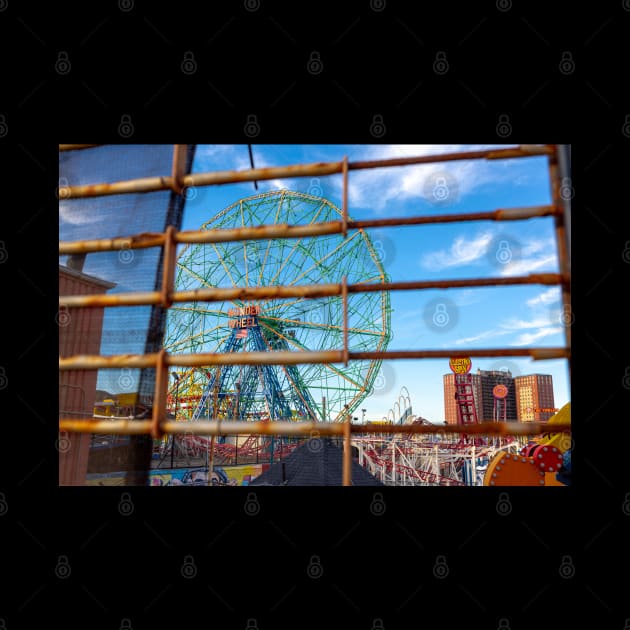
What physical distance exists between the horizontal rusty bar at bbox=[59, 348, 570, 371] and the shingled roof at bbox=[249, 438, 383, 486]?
26.0ft

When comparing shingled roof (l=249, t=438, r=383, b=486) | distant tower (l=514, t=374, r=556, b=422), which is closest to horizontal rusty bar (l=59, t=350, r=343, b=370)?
shingled roof (l=249, t=438, r=383, b=486)

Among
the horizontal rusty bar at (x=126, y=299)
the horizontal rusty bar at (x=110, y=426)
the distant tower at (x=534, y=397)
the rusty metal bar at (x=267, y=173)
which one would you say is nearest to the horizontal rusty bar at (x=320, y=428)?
the horizontal rusty bar at (x=110, y=426)

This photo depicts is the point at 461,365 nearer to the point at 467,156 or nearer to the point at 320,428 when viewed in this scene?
the point at 467,156

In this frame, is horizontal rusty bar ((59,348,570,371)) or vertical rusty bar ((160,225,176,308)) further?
vertical rusty bar ((160,225,176,308))

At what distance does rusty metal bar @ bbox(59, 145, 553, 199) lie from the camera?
227cm

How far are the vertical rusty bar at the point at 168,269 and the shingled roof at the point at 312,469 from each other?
8.01 m

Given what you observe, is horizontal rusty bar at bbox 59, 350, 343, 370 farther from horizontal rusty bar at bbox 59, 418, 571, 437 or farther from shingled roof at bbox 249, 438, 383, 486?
shingled roof at bbox 249, 438, 383, 486

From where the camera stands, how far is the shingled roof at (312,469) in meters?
9.96

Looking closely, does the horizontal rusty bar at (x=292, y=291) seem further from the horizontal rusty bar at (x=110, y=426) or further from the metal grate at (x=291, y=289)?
the horizontal rusty bar at (x=110, y=426)

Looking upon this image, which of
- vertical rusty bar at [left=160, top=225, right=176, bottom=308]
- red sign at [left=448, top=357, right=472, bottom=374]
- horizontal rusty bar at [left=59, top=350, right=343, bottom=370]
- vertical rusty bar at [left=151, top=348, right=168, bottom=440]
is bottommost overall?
vertical rusty bar at [left=151, top=348, right=168, bottom=440]

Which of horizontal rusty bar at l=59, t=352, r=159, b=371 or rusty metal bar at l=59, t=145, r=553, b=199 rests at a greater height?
rusty metal bar at l=59, t=145, r=553, b=199
